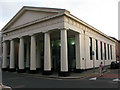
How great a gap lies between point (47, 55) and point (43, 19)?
213 inches

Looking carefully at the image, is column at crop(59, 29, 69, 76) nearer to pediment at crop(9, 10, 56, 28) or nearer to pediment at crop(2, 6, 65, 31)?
pediment at crop(2, 6, 65, 31)

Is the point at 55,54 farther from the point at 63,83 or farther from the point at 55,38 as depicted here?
the point at 63,83

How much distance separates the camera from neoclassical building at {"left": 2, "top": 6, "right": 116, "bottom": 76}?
17.1m

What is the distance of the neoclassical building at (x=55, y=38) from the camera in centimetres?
1712

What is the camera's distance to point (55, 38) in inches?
998

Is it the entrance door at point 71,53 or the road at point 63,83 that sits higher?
the entrance door at point 71,53

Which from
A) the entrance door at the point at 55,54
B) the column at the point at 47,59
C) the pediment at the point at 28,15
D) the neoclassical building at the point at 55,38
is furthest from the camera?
the entrance door at the point at 55,54

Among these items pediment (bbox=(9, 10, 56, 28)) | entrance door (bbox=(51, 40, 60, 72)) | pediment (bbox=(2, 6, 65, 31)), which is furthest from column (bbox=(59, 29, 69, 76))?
entrance door (bbox=(51, 40, 60, 72))

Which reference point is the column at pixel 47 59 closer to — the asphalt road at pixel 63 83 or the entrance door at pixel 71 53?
the asphalt road at pixel 63 83

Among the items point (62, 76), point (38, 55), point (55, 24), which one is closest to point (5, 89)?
point (62, 76)

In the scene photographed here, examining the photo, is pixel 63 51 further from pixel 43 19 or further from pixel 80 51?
pixel 43 19

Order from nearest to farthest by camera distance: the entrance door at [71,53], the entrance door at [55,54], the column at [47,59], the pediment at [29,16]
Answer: the column at [47,59] → the pediment at [29,16] → the entrance door at [71,53] → the entrance door at [55,54]

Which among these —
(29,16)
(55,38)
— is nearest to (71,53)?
(55,38)

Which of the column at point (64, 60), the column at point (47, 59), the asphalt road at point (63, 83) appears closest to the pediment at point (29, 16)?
the column at point (47, 59)
